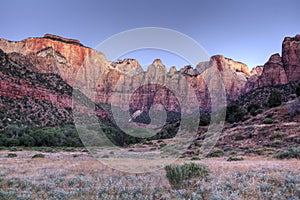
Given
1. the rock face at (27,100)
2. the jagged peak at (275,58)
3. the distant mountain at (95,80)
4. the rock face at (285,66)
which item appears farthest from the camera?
the jagged peak at (275,58)

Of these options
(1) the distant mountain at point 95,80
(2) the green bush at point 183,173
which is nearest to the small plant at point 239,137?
(1) the distant mountain at point 95,80

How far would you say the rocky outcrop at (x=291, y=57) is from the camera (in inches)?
3893

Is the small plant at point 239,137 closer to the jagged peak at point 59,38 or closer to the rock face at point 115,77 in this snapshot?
the rock face at point 115,77

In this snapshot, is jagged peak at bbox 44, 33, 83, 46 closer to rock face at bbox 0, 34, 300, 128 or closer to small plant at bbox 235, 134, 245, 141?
rock face at bbox 0, 34, 300, 128

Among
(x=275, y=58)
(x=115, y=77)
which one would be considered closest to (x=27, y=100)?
(x=115, y=77)

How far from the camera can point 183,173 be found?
7.66m

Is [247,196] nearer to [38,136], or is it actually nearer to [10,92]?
[38,136]

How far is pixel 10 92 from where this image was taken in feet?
171

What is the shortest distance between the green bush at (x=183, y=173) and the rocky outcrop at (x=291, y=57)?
105709mm

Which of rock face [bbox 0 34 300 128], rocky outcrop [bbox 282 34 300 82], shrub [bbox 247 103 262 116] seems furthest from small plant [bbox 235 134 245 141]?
rocky outcrop [bbox 282 34 300 82]

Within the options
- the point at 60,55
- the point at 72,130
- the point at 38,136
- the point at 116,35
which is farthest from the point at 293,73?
the point at 60,55

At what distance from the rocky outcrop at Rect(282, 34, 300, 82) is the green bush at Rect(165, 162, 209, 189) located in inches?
4162

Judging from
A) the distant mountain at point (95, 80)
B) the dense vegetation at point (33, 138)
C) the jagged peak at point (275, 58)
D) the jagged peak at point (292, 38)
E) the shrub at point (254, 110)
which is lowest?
the dense vegetation at point (33, 138)

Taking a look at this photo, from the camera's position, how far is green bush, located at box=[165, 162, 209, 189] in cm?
727
